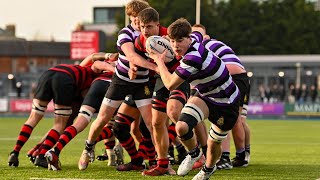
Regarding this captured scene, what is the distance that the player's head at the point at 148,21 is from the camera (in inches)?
380

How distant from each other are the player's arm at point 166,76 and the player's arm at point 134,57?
0.30 meters

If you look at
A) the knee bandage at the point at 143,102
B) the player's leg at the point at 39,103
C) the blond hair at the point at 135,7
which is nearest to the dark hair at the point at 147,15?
the blond hair at the point at 135,7

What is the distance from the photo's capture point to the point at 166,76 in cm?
888

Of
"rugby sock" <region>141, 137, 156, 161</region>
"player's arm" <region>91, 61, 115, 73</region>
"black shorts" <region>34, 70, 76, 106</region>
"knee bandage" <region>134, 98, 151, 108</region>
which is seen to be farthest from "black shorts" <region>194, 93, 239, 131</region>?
"black shorts" <region>34, 70, 76, 106</region>

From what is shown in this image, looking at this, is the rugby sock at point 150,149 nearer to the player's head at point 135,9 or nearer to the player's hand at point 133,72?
the player's hand at point 133,72

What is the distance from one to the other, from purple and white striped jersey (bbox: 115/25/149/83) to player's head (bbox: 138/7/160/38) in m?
0.55

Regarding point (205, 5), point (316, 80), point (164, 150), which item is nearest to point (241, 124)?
point (164, 150)

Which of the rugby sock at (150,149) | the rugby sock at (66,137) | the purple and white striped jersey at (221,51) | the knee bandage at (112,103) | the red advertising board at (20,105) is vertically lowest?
the red advertising board at (20,105)

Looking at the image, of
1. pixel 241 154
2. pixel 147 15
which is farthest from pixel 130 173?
pixel 241 154

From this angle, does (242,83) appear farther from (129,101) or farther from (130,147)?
(130,147)

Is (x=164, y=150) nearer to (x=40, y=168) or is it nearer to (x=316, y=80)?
(x=40, y=168)

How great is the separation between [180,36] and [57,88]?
286 cm

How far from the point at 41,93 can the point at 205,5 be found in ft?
205

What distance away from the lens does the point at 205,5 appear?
72.9m
